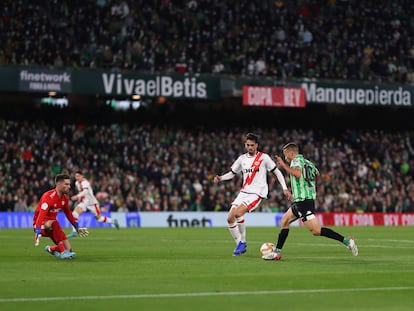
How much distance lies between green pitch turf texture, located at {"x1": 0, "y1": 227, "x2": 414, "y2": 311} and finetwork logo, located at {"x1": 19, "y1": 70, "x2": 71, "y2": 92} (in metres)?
21.0

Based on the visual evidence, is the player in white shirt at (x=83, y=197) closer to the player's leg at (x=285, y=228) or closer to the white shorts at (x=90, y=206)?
the white shorts at (x=90, y=206)

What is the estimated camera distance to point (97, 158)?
145 feet

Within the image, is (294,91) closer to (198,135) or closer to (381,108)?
(198,135)

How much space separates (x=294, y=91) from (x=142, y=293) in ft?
119

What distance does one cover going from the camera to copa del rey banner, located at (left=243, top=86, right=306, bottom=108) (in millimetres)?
46719

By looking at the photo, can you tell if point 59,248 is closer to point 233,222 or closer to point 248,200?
point 233,222

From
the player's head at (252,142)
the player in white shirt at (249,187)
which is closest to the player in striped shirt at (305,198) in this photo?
the player's head at (252,142)

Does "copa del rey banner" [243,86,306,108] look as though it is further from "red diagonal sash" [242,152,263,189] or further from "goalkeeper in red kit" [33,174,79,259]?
"goalkeeper in red kit" [33,174,79,259]

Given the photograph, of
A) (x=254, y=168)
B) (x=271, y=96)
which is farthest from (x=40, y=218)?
(x=271, y=96)

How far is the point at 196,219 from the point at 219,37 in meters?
10.6

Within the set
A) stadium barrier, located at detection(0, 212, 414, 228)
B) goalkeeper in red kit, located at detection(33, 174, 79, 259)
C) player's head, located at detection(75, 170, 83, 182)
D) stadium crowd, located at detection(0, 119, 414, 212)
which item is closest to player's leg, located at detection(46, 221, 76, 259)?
goalkeeper in red kit, located at detection(33, 174, 79, 259)

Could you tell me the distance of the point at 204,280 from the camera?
545 inches

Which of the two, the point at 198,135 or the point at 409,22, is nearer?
the point at 198,135

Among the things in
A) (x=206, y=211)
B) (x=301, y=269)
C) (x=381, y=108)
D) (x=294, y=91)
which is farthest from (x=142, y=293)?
(x=381, y=108)
